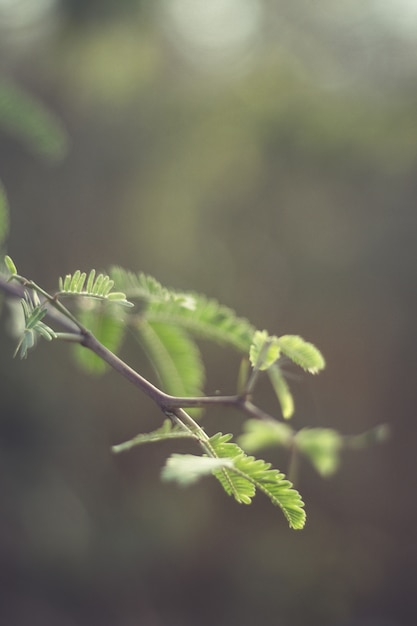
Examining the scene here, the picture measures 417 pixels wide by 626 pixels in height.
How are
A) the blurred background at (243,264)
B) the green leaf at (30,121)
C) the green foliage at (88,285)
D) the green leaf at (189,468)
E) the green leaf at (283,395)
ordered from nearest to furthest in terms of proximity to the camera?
the green leaf at (189,468) < the green foliage at (88,285) < the green leaf at (283,395) < the green leaf at (30,121) < the blurred background at (243,264)

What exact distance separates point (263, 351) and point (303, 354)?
5 cm

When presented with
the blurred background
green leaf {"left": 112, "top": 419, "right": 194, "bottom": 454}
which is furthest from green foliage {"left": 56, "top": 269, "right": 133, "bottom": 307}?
the blurred background

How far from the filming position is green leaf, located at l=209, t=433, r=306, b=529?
17.0 inches

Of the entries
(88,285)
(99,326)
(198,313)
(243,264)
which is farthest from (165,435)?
(243,264)

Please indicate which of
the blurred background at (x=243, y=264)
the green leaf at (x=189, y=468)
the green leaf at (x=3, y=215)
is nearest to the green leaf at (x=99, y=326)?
the green leaf at (x=3, y=215)

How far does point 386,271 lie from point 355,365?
0.55 m

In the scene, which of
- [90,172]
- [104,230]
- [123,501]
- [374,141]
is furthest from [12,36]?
[123,501]

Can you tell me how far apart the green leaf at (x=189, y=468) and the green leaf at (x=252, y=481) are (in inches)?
1.1

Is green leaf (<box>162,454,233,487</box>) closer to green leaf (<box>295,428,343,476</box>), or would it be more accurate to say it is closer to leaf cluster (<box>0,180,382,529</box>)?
leaf cluster (<box>0,180,382,529</box>)

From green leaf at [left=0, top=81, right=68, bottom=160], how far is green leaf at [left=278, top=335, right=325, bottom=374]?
531 mm

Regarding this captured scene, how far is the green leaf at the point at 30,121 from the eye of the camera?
2.87 ft

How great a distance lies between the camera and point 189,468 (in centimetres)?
37

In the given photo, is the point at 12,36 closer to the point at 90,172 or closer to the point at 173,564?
the point at 90,172

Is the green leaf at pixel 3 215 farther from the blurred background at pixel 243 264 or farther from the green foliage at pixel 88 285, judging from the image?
the blurred background at pixel 243 264
